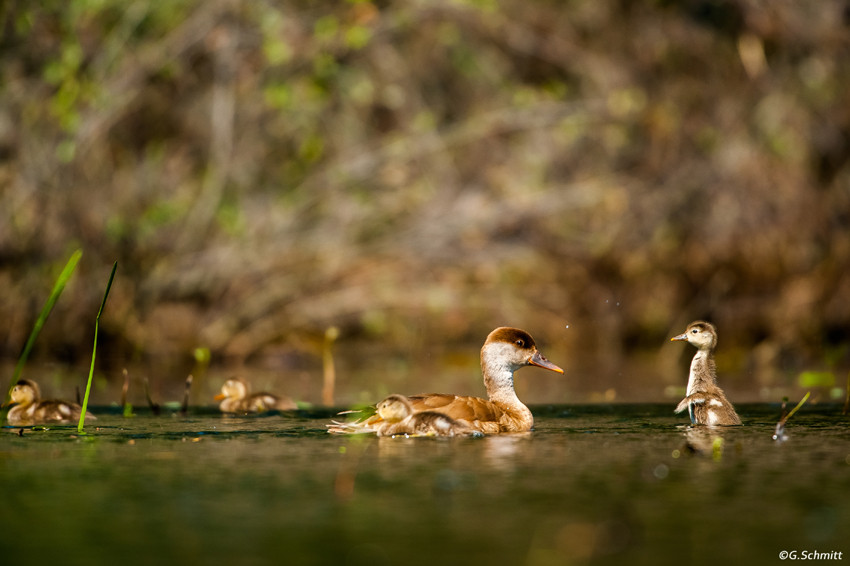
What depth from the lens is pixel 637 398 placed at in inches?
368

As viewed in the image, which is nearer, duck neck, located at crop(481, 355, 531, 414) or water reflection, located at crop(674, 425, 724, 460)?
water reflection, located at crop(674, 425, 724, 460)

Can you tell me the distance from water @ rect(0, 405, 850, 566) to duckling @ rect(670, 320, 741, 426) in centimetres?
20

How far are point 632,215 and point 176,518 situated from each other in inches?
441

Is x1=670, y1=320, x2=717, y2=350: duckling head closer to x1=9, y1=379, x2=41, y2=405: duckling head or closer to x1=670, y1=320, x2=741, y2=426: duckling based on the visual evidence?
x1=670, y1=320, x2=741, y2=426: duckling

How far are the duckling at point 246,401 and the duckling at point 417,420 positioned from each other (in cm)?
178

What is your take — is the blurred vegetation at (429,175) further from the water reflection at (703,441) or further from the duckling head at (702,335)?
the water reflection at (703,441)

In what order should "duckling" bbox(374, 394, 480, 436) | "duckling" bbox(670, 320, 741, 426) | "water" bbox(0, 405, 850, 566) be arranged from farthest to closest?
"duckling" bbox(670, 320, 741, 426), "duckling" bbox(374, 394, 480, 436), "water" bbox(0, 405, 850, 566)

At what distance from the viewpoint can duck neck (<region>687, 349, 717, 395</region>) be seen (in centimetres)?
729

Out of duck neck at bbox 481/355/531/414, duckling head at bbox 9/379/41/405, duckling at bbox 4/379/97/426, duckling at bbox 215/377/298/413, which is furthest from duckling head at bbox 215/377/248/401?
duck neck at bbox 481/355/531/414

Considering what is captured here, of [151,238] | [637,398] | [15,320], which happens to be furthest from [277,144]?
[637,398]

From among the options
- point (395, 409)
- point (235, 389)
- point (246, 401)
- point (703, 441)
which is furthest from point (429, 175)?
point (703, 441)

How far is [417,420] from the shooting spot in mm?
6582

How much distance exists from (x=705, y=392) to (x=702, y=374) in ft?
0.62

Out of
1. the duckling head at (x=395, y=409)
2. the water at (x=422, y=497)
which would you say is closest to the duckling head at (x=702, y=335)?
the water at (x=422, y=497)
